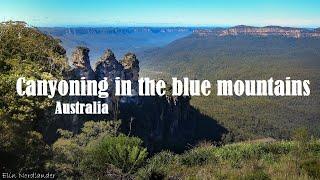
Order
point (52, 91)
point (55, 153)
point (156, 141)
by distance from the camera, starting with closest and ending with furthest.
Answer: point (55, 153) → point (52, 91) → point (156, 141)

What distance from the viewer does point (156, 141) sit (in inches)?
2630

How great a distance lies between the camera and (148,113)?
67.1m

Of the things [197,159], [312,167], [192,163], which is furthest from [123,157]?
[312,167]

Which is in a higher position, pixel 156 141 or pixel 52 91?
pixel 52 91

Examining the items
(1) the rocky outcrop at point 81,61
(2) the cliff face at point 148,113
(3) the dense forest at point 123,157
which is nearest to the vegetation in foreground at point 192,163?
(3) the dense forest at point 123,157

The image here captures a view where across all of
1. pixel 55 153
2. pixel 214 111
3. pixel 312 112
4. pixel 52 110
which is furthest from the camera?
pixel 312 112

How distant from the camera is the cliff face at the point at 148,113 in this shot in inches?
1750

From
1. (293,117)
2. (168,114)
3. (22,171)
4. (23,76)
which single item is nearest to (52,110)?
(23,76)

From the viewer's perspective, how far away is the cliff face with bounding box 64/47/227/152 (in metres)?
44.5

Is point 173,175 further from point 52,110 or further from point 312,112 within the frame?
point 312,112

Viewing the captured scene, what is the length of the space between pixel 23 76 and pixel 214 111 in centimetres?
9668

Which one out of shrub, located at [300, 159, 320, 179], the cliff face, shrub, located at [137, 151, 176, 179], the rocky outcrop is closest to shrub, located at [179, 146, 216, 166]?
shrub, located at [137, 151, 176, 179]

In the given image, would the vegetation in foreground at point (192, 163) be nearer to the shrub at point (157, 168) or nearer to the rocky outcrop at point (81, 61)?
the shrub at point (157, 168)

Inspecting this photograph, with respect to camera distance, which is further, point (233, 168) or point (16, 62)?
point (16, 62)
